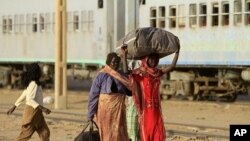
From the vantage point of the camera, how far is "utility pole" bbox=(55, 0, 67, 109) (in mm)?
22672

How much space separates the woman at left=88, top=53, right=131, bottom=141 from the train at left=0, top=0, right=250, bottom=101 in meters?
Result: 13.2

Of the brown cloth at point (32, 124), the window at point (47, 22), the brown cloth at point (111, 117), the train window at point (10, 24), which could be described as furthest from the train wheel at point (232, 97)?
the brown cloth at point (111, 117)

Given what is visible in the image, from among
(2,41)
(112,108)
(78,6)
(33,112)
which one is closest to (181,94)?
(78,6)

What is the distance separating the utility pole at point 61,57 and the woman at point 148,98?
46.7 ft

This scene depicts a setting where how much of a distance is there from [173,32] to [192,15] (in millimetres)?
913

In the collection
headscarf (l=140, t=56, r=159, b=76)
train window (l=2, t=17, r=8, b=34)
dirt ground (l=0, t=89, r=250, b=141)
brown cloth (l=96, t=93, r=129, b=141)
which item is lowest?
dirt ground (l=0, t=89, r=250, b=141)

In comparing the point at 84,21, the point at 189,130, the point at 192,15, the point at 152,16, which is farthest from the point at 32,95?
the point at 84,21

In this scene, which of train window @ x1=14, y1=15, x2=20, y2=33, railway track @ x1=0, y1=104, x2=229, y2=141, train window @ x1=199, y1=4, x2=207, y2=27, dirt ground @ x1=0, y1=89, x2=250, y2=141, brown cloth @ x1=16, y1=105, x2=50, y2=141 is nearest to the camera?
brown cloth @ x1=16, y1=105, x2=50, y2=141

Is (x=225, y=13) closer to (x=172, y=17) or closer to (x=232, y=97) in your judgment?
(x=172, y=17)

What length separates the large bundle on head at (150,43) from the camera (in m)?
8.65

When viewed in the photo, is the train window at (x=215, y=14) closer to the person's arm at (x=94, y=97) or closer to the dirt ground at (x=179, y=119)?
the dirt ground at (x=179, y=119)

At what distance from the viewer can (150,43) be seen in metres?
8.63

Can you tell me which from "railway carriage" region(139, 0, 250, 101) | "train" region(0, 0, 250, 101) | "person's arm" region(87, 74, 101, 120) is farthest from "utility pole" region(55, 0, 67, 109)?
"person's arm" region(87, 74, 101, 120)

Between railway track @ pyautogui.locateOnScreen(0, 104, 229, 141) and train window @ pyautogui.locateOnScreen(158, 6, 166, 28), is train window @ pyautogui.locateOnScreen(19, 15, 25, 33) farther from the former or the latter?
railway track @ pyautogui.locateOnScreen(0, 104, 229, 141)
